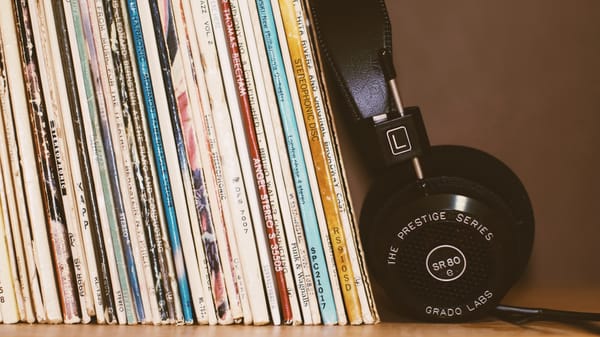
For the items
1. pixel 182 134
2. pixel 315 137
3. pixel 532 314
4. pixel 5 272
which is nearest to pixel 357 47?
pixel 315 137

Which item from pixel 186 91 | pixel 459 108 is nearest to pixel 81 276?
pixel 186 91

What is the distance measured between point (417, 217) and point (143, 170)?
0.99 ft

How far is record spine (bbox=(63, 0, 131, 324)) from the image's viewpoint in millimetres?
678

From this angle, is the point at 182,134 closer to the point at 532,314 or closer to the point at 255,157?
the point at 255,157

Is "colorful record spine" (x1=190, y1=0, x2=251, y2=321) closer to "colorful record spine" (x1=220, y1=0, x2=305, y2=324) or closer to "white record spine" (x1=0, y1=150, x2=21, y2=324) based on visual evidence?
"colorful record spine" (x1=220, y1=0, x2=305, y2=324)

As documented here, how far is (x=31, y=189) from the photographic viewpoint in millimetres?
693

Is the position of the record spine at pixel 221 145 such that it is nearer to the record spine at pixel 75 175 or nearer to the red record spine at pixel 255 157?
the red record spine at pixel 255 157

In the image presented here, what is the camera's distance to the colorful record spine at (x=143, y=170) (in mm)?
676

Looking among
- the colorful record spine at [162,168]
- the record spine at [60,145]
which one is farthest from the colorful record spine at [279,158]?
the record spine at [60,145]

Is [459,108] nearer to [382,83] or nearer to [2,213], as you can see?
[382,83]

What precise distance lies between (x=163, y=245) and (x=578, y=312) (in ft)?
1.47

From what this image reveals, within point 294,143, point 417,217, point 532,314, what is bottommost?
point 532,314

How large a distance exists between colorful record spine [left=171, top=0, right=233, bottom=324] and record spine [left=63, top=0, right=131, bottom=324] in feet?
0.32

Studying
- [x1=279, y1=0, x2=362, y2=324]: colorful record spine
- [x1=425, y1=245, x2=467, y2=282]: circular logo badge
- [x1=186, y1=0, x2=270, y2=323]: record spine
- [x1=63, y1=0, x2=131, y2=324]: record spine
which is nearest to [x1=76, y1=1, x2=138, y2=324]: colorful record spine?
[x1=63, y1=0, x2=131, y2=324]: record spine
